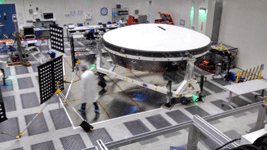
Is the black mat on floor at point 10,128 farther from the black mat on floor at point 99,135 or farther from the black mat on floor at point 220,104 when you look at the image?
the black mat on floor at point 220,104

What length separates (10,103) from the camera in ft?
29.0

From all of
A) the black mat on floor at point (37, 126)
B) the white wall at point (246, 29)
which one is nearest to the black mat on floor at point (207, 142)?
the black mat on floor at point (37, 126)

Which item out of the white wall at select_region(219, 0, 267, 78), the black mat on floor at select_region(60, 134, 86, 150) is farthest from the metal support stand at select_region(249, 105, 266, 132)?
the white wall at select_region(219, 0, 267, 78)

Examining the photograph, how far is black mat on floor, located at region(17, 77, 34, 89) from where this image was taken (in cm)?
1014

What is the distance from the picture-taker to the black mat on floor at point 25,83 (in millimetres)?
10135

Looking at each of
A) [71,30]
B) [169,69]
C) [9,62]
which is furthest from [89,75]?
[71,30]

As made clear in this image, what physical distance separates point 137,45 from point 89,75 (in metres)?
2.16

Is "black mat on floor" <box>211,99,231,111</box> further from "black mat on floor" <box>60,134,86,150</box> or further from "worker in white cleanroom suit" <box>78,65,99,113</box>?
"black mat on floor" <box>60,134,86,150</box>

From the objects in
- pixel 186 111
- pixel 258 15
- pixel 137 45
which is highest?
pixel 258 15

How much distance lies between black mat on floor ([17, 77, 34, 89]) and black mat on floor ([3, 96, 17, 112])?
37.2 inches

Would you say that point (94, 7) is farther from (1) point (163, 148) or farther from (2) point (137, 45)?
(1) point (163, 148)

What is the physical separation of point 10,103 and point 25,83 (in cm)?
172

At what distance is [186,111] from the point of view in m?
8.54

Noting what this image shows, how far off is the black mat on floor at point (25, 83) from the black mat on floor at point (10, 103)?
945 millimetres
